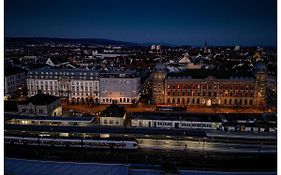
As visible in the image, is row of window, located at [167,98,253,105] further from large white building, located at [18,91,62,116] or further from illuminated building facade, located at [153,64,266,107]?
large white building, located at [18,91,62,116]

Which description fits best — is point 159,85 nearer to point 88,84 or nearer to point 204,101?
point 204,101

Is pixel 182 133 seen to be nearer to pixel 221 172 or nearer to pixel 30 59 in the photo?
pixel 221 172

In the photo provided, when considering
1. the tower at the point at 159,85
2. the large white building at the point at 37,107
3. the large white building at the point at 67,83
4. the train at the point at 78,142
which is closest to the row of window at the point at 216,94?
the tower at the point at 159,85

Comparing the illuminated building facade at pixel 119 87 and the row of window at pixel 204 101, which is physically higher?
the illuminated building facade at pixel 119 87

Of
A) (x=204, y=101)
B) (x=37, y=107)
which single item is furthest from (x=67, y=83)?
(x=204, y=101)

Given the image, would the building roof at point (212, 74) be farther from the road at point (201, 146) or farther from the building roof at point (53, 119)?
the road at point (201, 146)

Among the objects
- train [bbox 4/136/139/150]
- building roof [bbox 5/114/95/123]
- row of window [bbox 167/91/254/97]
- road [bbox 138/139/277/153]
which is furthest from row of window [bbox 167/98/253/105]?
train [bbox 4/136/139/150]

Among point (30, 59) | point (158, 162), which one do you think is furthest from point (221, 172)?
point (30, 59)
